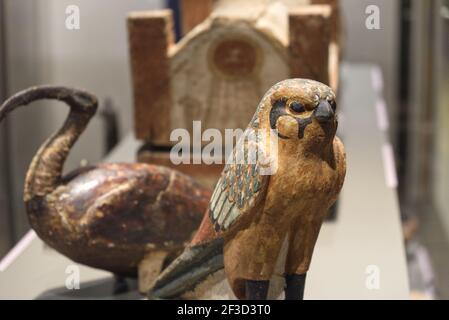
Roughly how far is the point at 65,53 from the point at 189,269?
0.88 metres

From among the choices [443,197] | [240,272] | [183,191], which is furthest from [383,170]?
[240,272]

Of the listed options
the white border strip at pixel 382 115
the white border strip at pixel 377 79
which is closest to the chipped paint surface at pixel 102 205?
the white border strip at pixel 382 115

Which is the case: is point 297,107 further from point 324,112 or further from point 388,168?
point 388,168

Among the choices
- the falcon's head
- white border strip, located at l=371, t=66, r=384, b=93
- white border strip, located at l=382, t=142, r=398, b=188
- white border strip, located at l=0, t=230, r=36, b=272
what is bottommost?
white border strip, located at l=0, t=230, r=36, b=272

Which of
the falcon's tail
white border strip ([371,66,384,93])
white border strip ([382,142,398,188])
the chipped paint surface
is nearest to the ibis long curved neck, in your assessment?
the chipped paint surface

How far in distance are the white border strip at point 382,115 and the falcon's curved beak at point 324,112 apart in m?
1.55

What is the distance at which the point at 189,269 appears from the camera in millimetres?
1587

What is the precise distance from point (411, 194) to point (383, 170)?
2.30ft

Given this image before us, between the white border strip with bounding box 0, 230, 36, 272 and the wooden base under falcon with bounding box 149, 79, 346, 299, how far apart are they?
21.2 inches

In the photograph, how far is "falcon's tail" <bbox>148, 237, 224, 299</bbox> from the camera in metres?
1.52

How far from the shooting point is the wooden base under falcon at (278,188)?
1.36 m

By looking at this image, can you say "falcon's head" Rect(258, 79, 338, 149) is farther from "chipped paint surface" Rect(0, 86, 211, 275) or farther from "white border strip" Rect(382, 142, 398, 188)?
"white border strip" Rect(382, 142, 398, 188)

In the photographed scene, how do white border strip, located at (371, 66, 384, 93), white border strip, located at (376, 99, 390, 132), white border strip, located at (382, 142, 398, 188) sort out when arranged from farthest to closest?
white border strip, located at (371, 66, 384, 93) < white border strip, located at (376, 99, 390, 132) < white border strip, located at (382, 142, 398, 188)

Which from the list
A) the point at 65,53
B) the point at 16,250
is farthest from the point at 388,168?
the point at 16,250
